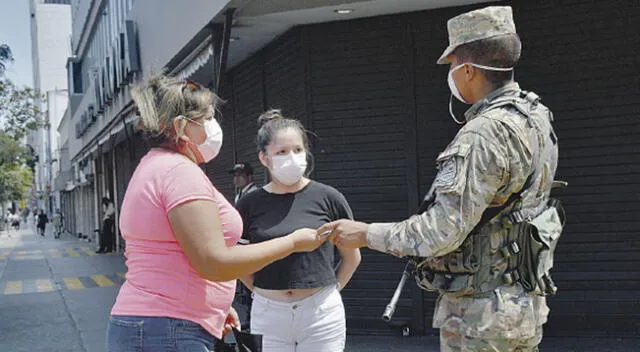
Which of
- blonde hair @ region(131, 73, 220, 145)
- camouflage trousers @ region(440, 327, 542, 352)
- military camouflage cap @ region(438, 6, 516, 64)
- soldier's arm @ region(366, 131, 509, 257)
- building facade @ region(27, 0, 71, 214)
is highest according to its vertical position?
building facade @ region(27, 0, 71, 214)

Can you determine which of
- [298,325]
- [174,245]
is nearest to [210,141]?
[174,245]

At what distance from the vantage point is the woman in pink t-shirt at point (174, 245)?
2305mm

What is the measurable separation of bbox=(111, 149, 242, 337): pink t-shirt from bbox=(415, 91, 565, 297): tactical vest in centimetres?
86

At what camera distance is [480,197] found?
2400mm

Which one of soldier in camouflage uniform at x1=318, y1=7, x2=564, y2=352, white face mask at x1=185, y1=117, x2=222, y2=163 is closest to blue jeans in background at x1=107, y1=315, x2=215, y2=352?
white face mask at x1=185, y1=117, x2=222, y2=163

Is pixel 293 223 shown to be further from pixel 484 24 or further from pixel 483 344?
pixel 484 24

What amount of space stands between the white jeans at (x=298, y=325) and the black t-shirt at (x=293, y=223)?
3.9 inches

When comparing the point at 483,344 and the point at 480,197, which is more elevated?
the point at 480,197

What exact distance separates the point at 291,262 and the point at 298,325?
0.33m

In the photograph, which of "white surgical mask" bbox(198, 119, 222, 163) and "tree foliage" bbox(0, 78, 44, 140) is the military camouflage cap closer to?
"white surgical mask" bbox(198, 119, 222, 163)

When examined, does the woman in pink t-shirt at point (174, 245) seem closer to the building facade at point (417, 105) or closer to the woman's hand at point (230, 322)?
the woman's hand at point (230, 322)

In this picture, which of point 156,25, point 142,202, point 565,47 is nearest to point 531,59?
point 565,47

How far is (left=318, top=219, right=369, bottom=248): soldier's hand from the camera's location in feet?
9.43

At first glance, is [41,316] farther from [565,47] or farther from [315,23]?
[565,47]
